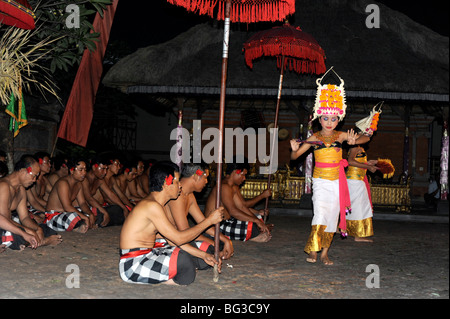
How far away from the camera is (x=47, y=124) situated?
1373cm

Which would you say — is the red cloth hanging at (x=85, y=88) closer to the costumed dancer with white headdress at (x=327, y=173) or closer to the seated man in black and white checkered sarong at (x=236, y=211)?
the seated man in black and white checkered sarong at (x=236, y=211)

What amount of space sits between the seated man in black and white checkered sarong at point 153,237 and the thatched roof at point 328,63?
310 inches

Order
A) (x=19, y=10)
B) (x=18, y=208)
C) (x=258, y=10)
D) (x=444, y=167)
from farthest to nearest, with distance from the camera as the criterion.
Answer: (x=444, y=167)
(x=18, y=208)
(x=258, y=10)
(x=19, y=10)

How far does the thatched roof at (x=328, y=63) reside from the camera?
473 inches

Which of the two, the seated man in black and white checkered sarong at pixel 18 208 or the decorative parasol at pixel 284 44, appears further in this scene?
the decorative parasol at pixel 284 44

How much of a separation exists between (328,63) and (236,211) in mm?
6762

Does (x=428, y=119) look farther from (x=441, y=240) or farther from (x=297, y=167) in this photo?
(x=441, y=240)

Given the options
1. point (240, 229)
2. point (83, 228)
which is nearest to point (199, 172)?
point (240, 229)

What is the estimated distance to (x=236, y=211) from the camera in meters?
7.32

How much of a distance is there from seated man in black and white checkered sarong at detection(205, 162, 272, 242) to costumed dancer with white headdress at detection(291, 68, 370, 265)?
4.41 feet

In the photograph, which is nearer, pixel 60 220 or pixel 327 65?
pixel 60 220

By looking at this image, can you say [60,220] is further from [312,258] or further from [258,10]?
[258,10]

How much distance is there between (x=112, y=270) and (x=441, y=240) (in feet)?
20.7

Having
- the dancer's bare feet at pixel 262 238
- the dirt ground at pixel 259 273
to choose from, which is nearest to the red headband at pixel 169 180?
the dirt ground at pixel 259 273
